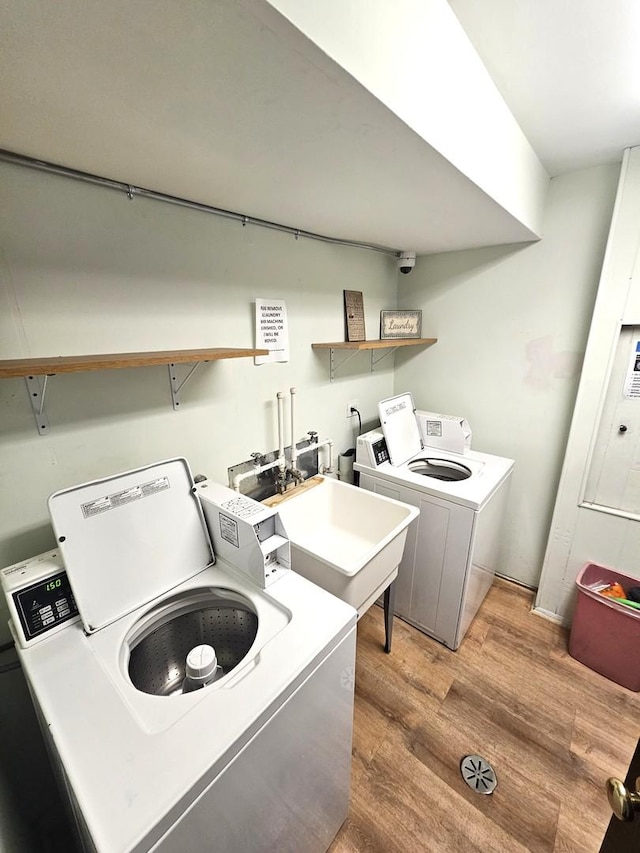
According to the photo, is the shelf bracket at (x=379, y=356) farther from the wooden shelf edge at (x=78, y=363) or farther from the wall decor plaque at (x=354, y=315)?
the wooden shelf edge at (x=78, y=363)

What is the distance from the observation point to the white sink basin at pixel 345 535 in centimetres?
125

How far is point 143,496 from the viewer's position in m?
1.05

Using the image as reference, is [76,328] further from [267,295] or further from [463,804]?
[463,804]

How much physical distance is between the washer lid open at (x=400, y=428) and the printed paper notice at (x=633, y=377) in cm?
106

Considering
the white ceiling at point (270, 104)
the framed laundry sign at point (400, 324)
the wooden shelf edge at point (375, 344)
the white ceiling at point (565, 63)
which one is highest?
the white ceiling at point (565, 63)

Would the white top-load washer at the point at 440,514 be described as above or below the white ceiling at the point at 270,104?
below

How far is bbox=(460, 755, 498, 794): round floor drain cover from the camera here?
4.16 feet

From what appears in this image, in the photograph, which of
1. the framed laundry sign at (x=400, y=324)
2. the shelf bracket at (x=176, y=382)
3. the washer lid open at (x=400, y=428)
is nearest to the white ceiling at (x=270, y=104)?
the shelf bracket at (x=176, y=382)

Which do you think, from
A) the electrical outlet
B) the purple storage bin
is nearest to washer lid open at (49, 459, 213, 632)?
the electrical outlet

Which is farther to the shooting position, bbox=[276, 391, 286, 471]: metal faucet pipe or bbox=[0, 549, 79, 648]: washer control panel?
bbox=[276, 391, 286, 471]: metal faucet pipe

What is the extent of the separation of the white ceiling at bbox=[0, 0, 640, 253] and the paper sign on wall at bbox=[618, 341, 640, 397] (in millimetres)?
890

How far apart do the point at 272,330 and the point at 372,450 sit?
33.1 inches

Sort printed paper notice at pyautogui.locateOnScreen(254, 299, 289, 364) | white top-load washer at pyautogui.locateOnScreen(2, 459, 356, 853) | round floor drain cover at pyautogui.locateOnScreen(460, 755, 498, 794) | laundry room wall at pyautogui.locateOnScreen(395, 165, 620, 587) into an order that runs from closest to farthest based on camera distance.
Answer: white top-load washer at pyautogui.locateOnScreen(2, 459, 356, 853) < round floor drain cover at pyautogui.locateOnScreen(460, 755, 498, 794) < printed paper notice at pyautogui.locateOnScreen(254, 299, 289, 364) < laundry room wall at pyautogui.locateOnScreen(395, 165, 620, 587)

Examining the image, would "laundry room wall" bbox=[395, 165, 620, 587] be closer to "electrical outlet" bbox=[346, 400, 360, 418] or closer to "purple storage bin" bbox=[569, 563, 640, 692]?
"purple storage bin" bbox=[569, 563, 640, 692]
